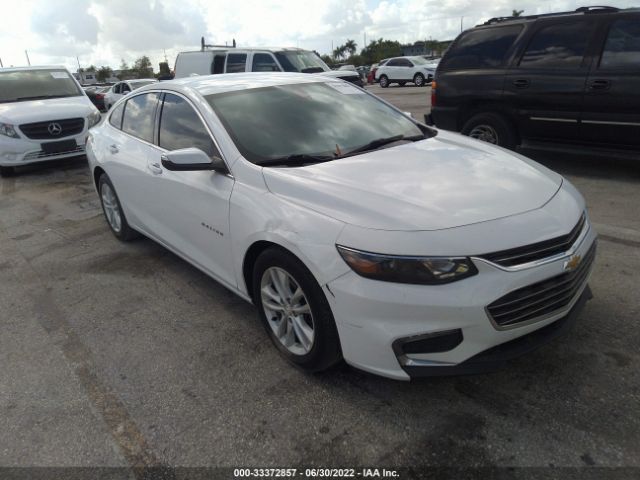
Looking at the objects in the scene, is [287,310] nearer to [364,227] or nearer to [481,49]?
[364,227]

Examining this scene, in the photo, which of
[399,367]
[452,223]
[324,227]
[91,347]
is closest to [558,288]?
[452,223]

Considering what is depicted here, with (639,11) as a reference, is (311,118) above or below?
below

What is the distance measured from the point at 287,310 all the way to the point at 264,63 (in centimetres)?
1064

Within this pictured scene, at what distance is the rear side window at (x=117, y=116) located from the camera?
15.5 ft

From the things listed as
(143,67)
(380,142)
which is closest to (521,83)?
(380,142)

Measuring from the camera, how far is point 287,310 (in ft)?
8.95

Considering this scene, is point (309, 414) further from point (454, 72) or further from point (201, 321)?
point (454, 72)

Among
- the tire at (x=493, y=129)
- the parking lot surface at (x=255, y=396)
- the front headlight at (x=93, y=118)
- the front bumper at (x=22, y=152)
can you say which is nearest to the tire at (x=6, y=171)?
the front bumper at (x=22, y=152)

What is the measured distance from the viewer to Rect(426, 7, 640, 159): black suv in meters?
5.55

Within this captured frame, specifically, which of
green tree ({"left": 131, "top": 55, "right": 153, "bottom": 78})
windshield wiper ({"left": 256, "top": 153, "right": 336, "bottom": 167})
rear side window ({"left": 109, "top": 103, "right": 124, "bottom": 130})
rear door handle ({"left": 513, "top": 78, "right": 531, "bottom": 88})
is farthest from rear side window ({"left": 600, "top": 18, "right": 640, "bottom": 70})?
green tree ({"left": 131, "top": 55, "right": 153, "bottom": 78})

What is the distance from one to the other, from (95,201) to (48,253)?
207 centimetres

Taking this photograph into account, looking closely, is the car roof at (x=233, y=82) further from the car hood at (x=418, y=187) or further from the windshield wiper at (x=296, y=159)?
the car hood at (x=418, y=187)

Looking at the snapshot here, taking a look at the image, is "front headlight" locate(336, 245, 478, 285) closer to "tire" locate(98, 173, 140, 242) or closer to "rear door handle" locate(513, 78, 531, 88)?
"tire" locate(98, 173, 140, 242)

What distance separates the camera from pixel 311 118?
3.35m
